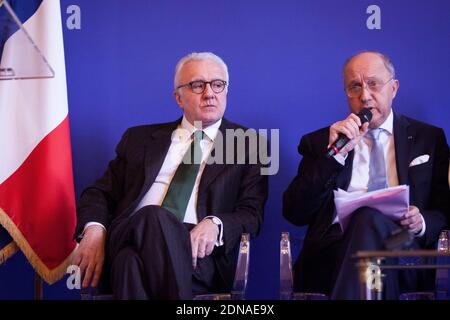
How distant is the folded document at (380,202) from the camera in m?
3.26

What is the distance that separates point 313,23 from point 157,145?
104 centimetres

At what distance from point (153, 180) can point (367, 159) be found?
93 cm

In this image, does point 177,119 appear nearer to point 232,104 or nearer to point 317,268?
point 232,104

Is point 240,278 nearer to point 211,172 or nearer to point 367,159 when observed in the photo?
point 211,172

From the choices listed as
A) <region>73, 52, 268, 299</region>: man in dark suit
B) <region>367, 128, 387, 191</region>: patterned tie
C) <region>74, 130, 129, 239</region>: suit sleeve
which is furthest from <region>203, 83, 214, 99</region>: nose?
<region>367, 128, 387, 191</region>: patterned tie

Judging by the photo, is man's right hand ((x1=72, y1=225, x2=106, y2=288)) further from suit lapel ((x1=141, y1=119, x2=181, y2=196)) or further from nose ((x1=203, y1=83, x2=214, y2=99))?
nose ((x1=203, y1=83, x2=214, y2=99))

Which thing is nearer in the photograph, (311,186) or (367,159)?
(311,186)

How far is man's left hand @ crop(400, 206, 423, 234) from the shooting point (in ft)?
11.1

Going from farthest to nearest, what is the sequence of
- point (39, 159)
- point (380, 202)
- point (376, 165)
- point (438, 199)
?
point (39, 159) → point (376, 165) → point (438, 199) → point (380, 202)

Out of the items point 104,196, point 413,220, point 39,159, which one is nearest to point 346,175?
point 413,220

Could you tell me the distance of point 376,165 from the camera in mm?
3838

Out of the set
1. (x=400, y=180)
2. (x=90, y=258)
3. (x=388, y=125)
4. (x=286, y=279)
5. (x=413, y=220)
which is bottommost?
(x=286, y=279)

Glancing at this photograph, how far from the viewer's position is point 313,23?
174 inches
